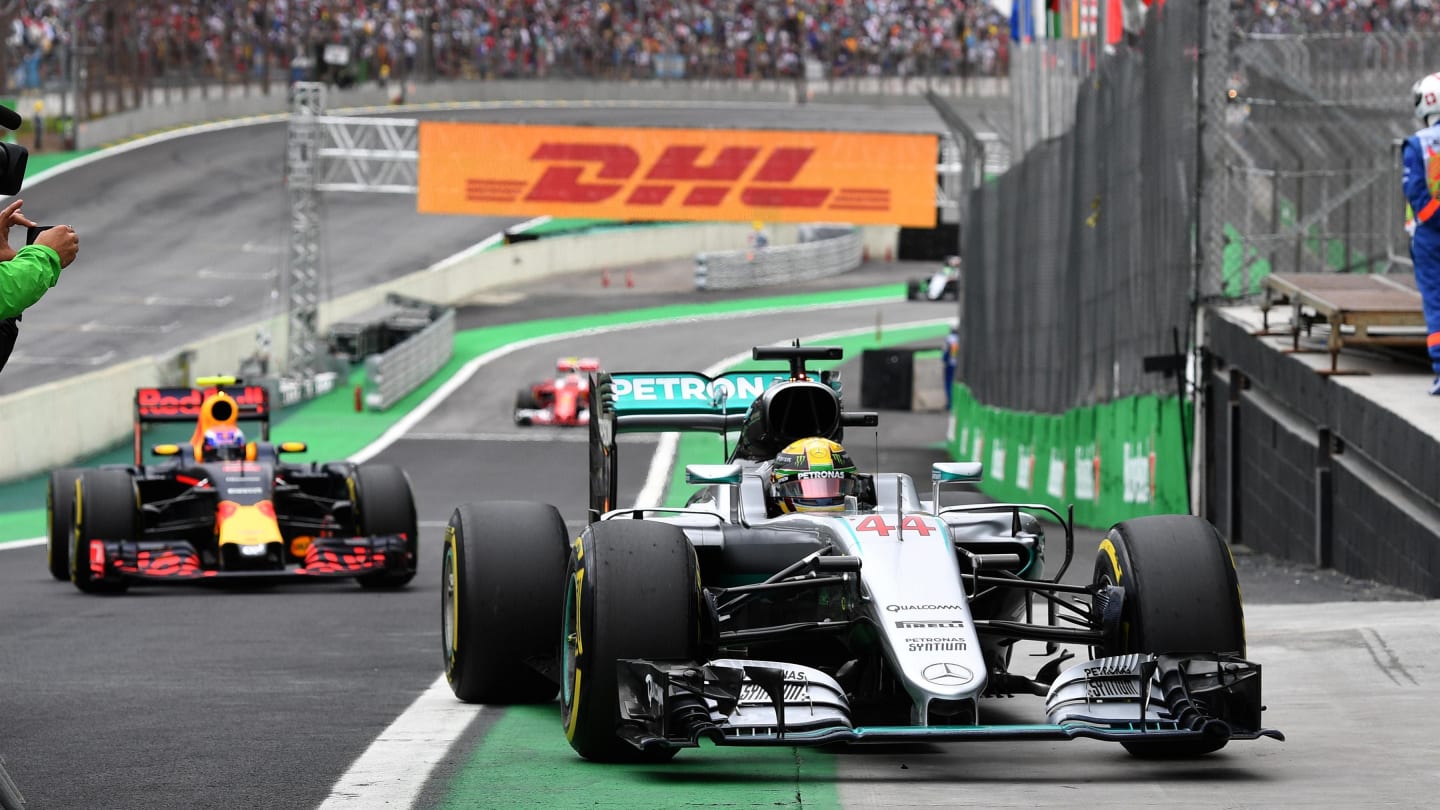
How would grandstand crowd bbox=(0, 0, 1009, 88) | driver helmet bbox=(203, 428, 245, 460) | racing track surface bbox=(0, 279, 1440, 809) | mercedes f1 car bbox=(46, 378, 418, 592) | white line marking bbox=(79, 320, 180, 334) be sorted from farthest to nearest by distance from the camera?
grandstand crowd bbox=(0, 0, 1009, 88)
white line marking bbox=(79, 320, 180, 334)
driver helmet bbox=(203, 428, 245, 460)
mercedes f1 car bbox=(46, 378, 418, 592)
racing track surface bbox=(0, 279, 1440, 809)

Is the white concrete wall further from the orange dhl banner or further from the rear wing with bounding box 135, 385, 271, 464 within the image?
the rear wing with bounding box 135, 385, 271, 464

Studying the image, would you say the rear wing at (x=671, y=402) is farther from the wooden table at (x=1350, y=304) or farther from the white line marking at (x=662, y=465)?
the white line marking at (x=662, y=465)

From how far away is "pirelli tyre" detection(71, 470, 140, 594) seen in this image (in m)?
16.8

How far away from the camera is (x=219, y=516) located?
675 inches

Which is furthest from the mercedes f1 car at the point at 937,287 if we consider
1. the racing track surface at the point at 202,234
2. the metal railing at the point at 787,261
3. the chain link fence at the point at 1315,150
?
the chain link fence at the point at 1315,150

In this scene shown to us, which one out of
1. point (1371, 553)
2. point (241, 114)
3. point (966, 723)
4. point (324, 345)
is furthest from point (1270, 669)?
point (241, 114)

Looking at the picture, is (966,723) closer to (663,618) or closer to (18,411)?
(663,618)

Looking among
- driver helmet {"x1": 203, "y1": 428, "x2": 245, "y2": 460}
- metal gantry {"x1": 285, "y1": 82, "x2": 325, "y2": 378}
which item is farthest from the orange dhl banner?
driver helmet {"x1": 203, "y1": 428, "x2": 245, "y2": 460}

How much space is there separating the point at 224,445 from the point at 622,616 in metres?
10.9

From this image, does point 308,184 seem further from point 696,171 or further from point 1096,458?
point 1096,458

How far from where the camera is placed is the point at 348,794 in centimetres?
702

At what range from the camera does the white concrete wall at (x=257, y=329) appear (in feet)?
100

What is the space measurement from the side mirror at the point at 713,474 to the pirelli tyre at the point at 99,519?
8.92 metres

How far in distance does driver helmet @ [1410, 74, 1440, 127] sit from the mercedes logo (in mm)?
8067
